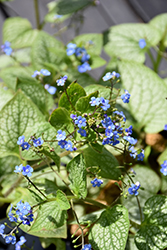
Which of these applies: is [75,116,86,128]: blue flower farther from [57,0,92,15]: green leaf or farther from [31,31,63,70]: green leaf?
[57,0,92,15]: green leaf

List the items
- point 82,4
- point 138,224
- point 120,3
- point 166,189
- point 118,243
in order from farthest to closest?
1. point 120,3
2. point 82,4
3. point 166,189
4. point 138,224
5. point 118,243

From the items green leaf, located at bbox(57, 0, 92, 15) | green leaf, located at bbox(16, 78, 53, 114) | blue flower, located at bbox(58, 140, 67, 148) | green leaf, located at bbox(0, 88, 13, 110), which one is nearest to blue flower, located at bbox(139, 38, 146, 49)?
green leaf, located at bbox(57, 0, 92, 15)

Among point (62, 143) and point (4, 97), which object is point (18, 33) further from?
→ point (62, 143)

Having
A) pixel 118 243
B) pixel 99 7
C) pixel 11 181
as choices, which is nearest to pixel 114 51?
pixel 99 7

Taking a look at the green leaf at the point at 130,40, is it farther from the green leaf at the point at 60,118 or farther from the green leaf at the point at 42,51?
the green leaf at the point at 60,118

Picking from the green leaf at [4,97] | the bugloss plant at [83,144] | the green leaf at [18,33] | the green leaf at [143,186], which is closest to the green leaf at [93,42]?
the bugloss plant at [83,144]

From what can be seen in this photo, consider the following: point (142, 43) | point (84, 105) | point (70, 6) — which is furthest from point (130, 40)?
point (84, 105)

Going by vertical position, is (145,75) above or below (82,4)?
below

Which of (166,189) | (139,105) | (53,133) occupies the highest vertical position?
(53,133)

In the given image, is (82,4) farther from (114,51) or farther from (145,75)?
(145,75)
